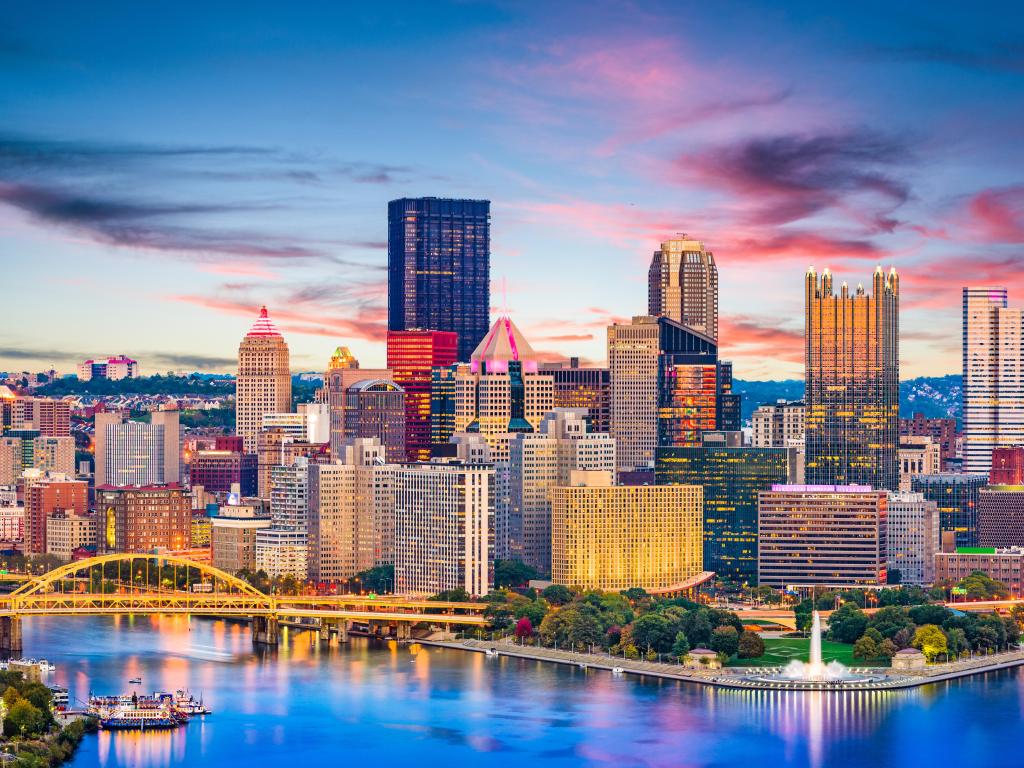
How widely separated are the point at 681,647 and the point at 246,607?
18.5 meters

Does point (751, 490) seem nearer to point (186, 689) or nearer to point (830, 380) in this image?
point (830, 380)

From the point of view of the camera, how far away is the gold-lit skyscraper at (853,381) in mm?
123250

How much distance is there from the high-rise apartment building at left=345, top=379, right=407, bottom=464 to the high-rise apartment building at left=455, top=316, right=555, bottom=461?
3.22 metres

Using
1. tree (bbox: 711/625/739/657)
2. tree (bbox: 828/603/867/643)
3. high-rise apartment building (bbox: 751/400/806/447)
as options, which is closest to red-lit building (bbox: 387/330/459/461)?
high-rise apartment building (bbox: 751/400/806/447)

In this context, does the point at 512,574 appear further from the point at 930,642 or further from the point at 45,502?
the point at 45,502

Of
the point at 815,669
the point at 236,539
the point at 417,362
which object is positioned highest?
the point at 417,362

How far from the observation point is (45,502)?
420ft

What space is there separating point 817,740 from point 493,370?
52404mm

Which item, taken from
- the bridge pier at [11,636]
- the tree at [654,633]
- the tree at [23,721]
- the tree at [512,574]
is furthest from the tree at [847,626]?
the tree at [23,721]

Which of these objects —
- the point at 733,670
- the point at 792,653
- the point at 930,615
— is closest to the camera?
the point at 733,670

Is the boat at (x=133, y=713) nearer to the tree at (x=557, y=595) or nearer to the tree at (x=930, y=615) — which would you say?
the tree at (x=557, y=595)

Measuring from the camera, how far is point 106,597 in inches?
3548

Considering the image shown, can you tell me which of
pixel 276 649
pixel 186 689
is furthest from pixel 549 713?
pixel 276 649

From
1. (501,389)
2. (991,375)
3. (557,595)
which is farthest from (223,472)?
(557,595)
